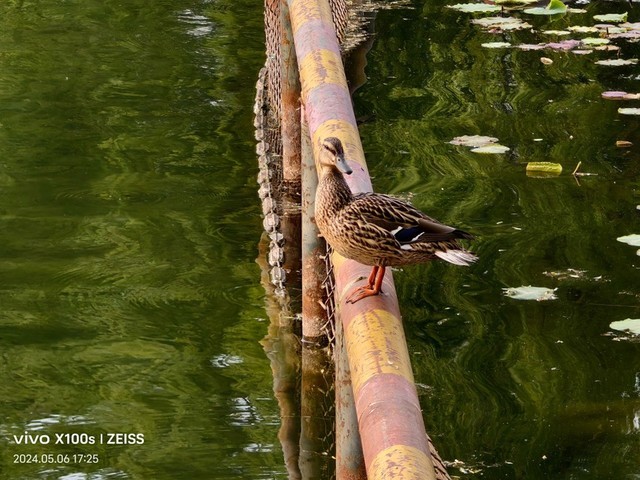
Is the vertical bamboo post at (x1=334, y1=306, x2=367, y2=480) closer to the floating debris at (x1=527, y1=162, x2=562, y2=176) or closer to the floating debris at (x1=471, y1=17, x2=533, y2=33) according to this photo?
the floating debris at (x1=527, y1=162, x2=562, y2=176)

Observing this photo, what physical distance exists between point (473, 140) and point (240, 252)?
1.84 metres

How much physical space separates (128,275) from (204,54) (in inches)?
142

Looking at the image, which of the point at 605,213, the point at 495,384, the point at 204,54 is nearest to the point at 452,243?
the point at 495,384

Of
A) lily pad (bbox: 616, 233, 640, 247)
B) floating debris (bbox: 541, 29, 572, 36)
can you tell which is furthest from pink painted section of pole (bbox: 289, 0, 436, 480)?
floating debris (bbox: 541, 29, 572, 36)

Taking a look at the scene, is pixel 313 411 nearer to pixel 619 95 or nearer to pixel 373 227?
pixel 373 227

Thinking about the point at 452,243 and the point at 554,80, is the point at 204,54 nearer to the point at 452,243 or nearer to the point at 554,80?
the point at 554,80

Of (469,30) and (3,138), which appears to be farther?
(469,30)

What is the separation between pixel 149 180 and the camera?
6297mm

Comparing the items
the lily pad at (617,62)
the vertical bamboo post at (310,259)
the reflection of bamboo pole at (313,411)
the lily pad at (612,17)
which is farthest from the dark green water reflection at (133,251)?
the lily pad at (612,17)

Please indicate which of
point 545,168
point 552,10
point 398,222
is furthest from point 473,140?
point 398,222

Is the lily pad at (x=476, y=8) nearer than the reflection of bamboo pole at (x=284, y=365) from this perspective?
No

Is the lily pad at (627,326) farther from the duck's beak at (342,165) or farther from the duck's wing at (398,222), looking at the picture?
the duck's beak at (342,165)

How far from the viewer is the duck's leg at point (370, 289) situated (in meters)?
2.29

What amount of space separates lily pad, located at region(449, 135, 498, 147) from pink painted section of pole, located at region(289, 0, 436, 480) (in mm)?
3427
